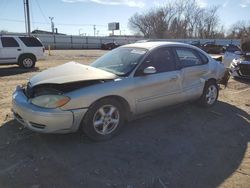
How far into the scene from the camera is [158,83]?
16.9 ft

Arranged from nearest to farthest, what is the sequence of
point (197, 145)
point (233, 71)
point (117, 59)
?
1. point (197, 145)
2. point (117, 59)
3. point (233, 71)

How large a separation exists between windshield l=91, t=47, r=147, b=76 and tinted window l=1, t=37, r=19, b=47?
987 centimetres

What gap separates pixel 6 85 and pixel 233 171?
25.4 feet

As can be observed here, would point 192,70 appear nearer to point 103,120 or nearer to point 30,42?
point 103,120

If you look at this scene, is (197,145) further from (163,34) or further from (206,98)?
(163,34)

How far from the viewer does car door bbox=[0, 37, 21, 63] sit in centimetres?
1385

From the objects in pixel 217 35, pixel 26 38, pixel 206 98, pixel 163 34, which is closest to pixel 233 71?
pixel 206 98

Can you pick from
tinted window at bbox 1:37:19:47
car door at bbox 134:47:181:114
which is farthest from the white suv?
car door at bbox 134:47:181:114

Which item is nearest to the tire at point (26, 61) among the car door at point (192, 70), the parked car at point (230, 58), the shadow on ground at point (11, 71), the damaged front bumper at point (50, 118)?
the shadow on ground at point (11, 71)

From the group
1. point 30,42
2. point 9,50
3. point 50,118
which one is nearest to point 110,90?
point 50,118

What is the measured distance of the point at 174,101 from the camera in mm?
5578

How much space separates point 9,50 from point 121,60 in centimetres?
1034

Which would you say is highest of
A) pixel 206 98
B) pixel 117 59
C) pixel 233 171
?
pixel 117 59

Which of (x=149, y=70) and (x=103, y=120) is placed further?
(x=149, y=70)
